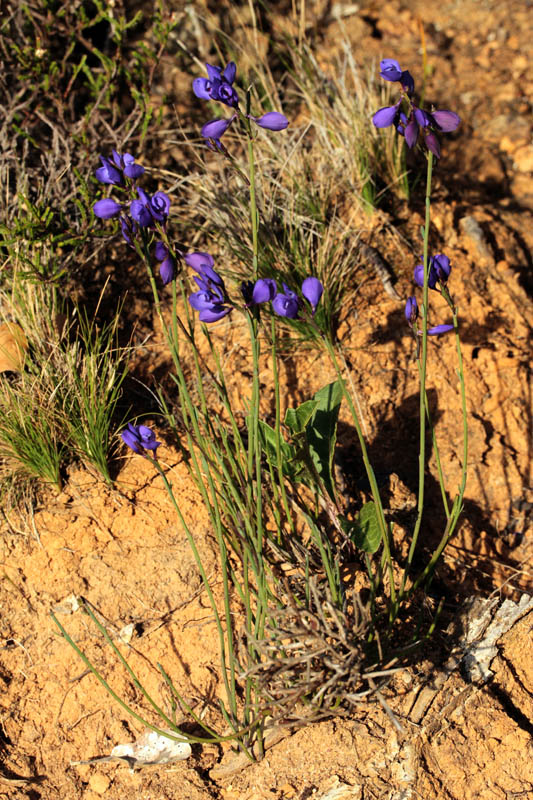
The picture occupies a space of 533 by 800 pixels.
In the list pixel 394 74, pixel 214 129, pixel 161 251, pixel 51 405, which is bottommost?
pixel 51 405

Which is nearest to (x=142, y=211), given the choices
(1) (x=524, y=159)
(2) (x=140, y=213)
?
(2) (x=140, y=213)

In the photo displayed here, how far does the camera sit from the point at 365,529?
2.07 meters

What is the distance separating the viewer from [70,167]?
2.95 m

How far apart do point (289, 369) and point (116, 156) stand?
1179mm

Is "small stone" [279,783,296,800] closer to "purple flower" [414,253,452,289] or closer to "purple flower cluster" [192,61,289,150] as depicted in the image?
"purple flower" [414,253,452,289]

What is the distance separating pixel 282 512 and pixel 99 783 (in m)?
0.93

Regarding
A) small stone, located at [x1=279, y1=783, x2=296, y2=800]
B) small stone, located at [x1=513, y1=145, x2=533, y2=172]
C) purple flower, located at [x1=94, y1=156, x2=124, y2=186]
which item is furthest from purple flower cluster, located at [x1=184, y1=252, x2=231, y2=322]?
small stone, located at [x1=513, y1=145, x2=533, y2=172]

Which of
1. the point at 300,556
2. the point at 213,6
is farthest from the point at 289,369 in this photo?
the point at 213,6

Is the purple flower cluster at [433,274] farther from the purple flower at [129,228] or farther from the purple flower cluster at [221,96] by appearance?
the purple flower at [129,228]

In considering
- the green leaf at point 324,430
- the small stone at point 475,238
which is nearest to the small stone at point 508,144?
the small stone at point 475,238

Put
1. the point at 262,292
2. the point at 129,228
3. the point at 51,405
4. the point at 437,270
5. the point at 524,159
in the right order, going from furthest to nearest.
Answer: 1. the point at 524,159
2. the point at 51,405
3. the point at 437,270
4. the point at 129,228
5. the point at 262,292

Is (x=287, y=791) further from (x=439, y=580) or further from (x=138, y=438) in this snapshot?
(x=138, y=438)

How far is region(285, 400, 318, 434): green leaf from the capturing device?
6.84ft

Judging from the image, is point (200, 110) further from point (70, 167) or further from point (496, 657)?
point (496, 657)
